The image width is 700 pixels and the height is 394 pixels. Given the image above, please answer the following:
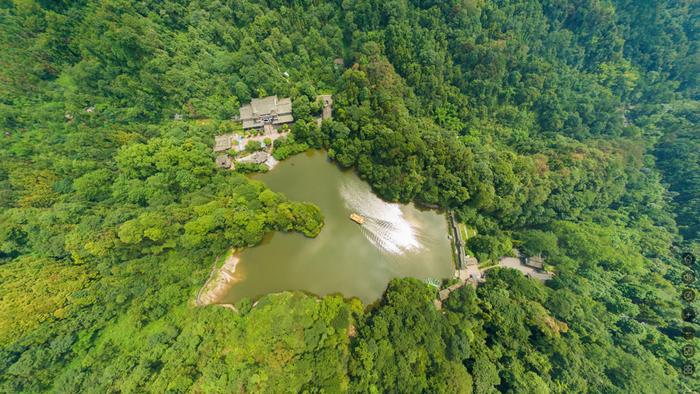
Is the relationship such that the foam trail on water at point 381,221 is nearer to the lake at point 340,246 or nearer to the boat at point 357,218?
the lake at point 340,246

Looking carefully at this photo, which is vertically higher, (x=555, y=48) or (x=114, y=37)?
(x=555, y=48)

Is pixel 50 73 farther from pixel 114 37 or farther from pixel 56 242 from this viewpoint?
pixel 56 242

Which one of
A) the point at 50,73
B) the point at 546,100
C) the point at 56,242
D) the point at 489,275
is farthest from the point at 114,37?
the point at 546,100

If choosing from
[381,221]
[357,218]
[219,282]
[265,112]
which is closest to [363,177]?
[357,218]

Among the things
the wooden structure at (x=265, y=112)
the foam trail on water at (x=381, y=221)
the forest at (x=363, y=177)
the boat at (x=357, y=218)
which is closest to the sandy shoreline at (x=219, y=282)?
the forest at (x=363, y=177)

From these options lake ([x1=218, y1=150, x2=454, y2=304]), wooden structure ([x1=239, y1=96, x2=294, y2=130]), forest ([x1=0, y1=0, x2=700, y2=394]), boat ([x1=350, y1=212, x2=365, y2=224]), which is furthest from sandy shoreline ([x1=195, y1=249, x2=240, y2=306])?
wooden structure ([x1=239, y1=96, x2=294, y2=130])

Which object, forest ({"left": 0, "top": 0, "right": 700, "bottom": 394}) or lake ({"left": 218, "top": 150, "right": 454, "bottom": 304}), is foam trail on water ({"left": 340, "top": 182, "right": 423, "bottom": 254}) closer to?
lake ({"left": 218, "top": 150, "right": 454, "bottom": 304})

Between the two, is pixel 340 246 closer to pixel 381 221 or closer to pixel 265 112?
pixel 381 221

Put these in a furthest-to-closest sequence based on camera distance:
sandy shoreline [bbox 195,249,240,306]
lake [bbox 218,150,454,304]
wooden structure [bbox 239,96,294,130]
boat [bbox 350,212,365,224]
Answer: wooden structure [bbox 239,96,294,130] < boat [bbox 350,212,365,224] < lake [bbox 218,150,454,304] < sandy shoreline [bbox 195,249,240,306]
